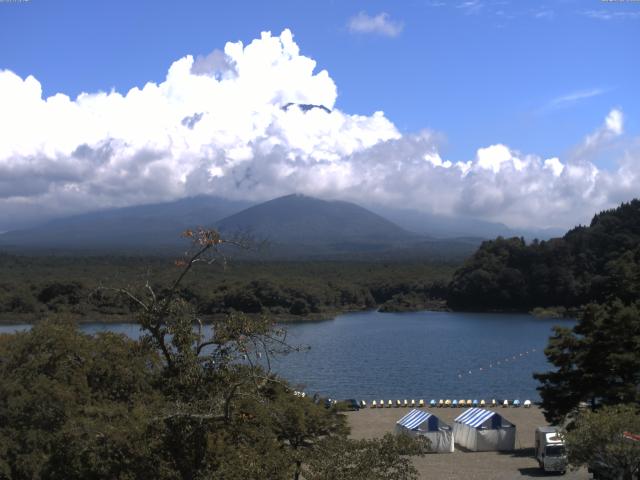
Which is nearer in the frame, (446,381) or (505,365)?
(446,381)

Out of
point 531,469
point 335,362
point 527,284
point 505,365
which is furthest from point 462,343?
point 531,469

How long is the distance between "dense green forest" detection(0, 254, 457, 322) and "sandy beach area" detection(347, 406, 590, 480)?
21.0m

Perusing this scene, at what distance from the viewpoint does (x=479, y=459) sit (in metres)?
17.6

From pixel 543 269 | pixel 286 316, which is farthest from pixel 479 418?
pixel 543 269

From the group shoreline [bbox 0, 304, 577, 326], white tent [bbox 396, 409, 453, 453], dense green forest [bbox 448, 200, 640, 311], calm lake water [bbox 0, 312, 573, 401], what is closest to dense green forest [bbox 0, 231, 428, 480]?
white tent [bbox 396, 409, 453, 453]

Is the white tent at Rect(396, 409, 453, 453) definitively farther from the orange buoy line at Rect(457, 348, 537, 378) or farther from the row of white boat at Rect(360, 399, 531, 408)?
the orange buoy line at Rect(457, 348, 537, 378)

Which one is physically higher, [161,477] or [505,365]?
[161,477]

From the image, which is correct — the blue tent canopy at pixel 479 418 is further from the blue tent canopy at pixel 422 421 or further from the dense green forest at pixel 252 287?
the dense green forest at pixel 252 287

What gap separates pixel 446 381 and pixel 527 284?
120 feet

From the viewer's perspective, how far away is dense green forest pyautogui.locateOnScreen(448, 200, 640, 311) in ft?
213

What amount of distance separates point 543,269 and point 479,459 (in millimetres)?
50537

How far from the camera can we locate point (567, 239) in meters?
71.4

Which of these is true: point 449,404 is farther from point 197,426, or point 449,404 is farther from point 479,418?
point 197,426

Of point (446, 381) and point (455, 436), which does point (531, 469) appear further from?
point (446, 381)
